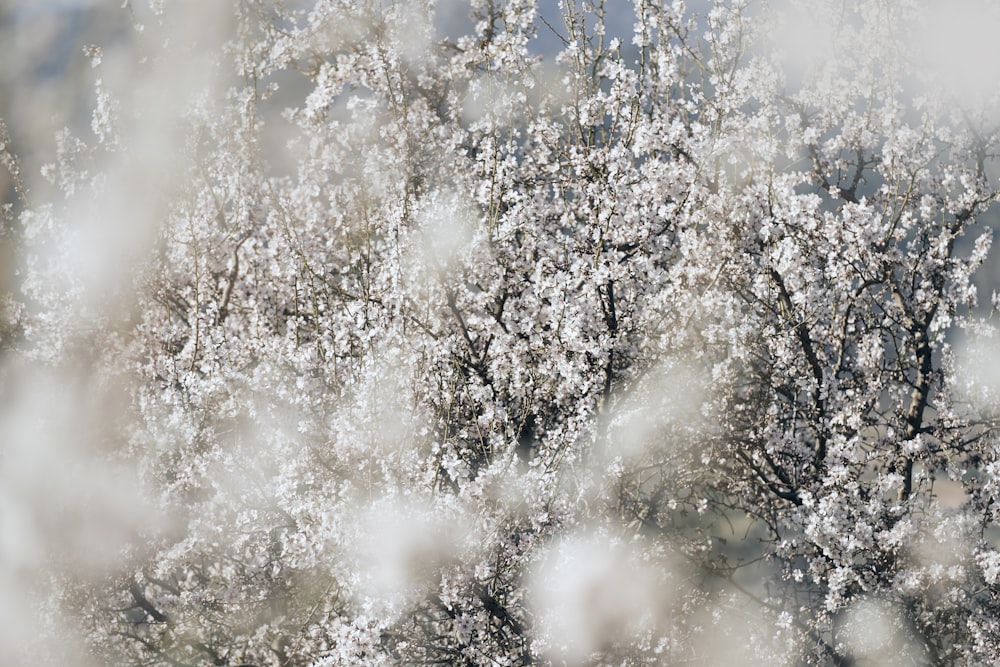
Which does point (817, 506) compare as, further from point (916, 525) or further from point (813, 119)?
point (813, 119)

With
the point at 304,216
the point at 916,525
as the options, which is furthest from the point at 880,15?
the point at 304,216

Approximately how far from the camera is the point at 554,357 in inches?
311

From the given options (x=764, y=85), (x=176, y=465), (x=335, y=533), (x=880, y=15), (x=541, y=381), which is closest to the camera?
(x=335, y=533)

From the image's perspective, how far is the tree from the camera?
304 inches

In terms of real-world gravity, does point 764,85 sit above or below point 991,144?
above

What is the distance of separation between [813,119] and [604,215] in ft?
18.3

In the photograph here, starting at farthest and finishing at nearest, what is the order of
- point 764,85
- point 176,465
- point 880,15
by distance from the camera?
1. point 880,15
2. point 764,85
3. point 176,465

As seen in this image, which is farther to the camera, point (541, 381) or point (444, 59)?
point (444, 59)

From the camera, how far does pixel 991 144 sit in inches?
425

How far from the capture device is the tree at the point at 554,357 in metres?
7.73

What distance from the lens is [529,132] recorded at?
9.54 meters

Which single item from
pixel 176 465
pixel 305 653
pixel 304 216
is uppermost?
pixel 304 216

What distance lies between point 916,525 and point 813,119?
20.6 ft

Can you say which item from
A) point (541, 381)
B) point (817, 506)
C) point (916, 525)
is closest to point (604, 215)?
point (541, 381)
